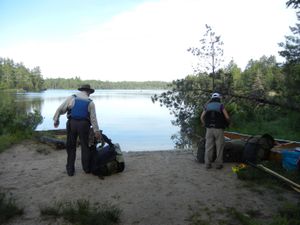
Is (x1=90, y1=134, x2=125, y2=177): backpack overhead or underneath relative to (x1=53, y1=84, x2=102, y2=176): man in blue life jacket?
underneath

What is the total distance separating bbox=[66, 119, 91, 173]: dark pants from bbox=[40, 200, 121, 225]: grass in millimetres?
1584

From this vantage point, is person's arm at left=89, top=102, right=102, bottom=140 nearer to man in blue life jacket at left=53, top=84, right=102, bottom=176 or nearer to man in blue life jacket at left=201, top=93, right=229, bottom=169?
man in blue life jacket at left=53, top=84, right=102, bottom=176

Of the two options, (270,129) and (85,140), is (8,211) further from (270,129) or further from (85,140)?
(270,129)

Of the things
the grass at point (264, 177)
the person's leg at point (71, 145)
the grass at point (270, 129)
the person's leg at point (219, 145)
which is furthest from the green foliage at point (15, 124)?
the grass at point (270, 129)

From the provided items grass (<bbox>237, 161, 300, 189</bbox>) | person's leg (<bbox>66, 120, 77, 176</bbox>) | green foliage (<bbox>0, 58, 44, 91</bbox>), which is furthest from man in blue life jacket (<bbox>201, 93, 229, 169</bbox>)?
green foliage (<bbox>0, 58, 44, 91</bbox>)

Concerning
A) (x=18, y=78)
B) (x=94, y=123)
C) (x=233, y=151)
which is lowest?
(x=233, y=151)

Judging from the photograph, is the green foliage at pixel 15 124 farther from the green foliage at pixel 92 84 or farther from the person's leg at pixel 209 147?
the green foliage at pixel 92 84

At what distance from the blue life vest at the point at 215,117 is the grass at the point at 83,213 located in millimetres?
2997

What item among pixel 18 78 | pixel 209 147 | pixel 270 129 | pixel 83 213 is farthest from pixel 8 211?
pixel 18 78

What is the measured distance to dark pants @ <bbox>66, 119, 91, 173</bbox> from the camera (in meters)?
5.74

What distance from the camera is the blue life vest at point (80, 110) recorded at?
5.73 m

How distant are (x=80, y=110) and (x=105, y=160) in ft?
3.48

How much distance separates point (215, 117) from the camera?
21.1 feet

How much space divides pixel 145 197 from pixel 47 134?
6835 mm
